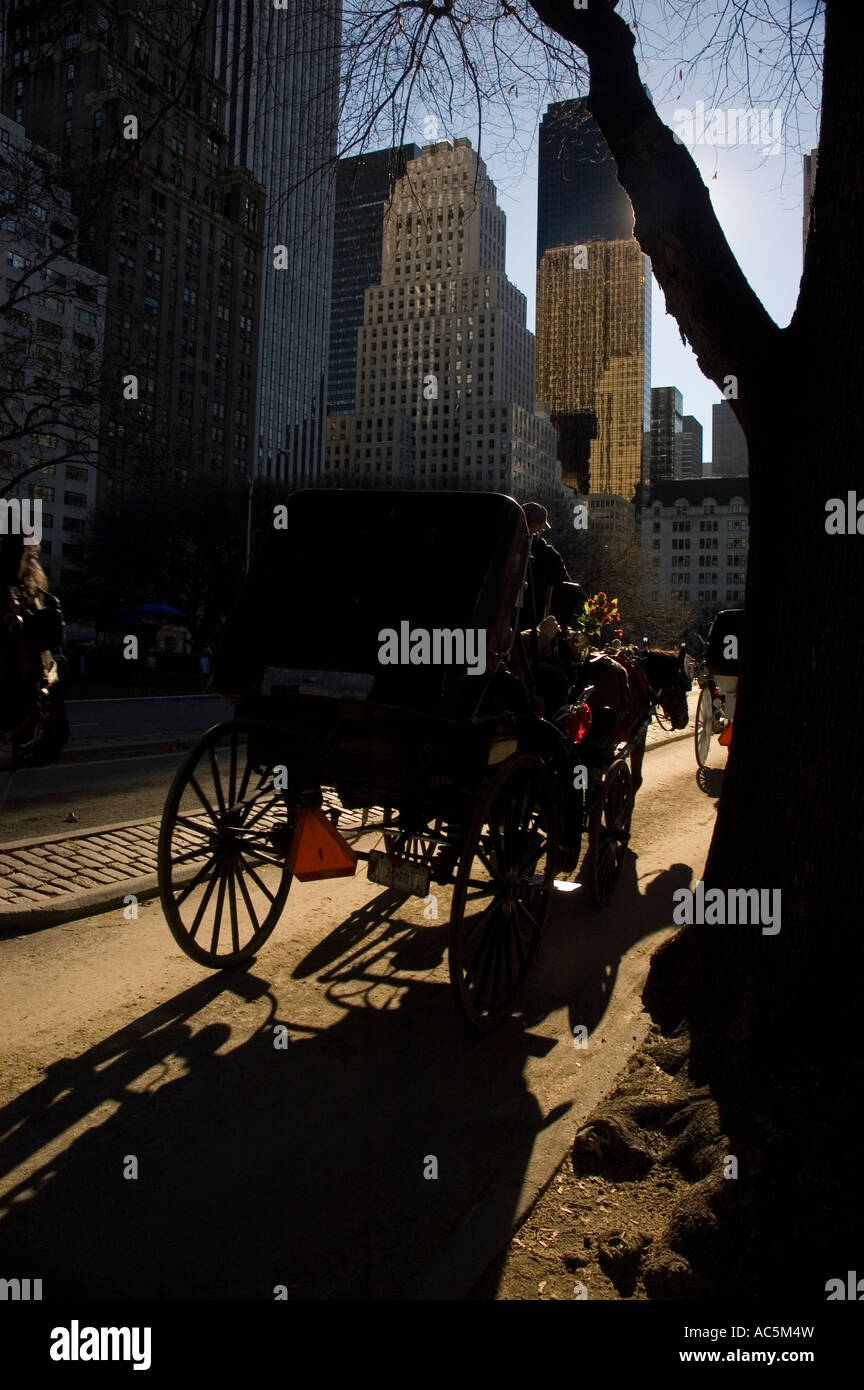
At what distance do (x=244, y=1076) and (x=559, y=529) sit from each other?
51311 millimetres

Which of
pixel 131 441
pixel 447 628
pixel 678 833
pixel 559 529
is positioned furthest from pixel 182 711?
pixel 559 529

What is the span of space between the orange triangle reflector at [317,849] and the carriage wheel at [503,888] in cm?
64

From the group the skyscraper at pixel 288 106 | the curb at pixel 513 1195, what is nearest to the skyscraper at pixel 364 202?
the skyscraper at pixel 288 106

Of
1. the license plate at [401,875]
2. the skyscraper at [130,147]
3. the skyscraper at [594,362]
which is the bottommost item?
the license plate at [401,875]

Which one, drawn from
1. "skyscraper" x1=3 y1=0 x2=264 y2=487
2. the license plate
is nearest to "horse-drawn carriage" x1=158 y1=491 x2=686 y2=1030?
the license plate

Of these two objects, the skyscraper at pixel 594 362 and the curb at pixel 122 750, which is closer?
the curb at pixel 122 750

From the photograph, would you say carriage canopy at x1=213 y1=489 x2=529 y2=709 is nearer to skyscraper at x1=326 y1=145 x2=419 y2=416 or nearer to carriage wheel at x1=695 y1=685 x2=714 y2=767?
skyscraper at x1=326 y1=145 x2=419 y2=416

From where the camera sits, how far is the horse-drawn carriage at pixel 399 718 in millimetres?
4230

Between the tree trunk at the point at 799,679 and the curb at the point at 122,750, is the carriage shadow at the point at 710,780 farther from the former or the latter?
the tree trunk at the point at 799,679

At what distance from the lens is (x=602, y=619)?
8617 millimetres

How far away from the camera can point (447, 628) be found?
4.36 m

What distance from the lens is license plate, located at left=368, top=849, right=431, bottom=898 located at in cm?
429

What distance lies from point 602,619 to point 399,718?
483 cm
